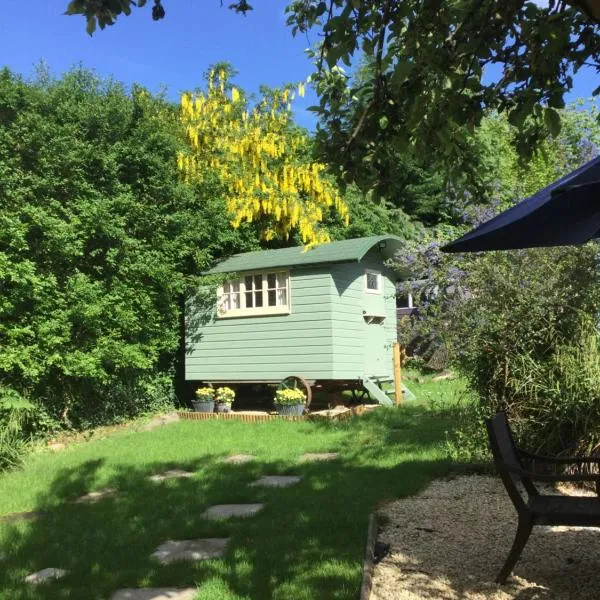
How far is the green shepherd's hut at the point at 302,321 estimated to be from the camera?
40.4 ft

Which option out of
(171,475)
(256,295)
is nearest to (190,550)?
(171,475)

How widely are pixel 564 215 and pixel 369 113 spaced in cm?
167

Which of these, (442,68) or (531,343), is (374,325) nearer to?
(531,343)

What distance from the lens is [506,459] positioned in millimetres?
3887

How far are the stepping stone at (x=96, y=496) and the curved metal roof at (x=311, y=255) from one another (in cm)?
646

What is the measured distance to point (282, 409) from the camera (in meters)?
12.0

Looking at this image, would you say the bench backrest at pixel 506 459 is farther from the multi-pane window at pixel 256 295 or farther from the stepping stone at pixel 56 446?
the multi-pane window at pixel 256 295

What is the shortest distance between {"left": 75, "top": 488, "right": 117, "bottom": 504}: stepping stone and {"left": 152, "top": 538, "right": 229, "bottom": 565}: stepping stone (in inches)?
78.4

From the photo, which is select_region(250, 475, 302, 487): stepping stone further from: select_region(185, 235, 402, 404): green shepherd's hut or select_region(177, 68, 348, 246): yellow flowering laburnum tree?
select_region(177, 68, 348, 246): yellow flowering laburnum tree

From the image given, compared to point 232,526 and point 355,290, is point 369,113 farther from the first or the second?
point 355,290

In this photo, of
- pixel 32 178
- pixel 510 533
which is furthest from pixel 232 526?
pixel 32 178

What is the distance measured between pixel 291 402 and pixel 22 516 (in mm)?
6387

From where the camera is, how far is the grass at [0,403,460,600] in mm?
4008

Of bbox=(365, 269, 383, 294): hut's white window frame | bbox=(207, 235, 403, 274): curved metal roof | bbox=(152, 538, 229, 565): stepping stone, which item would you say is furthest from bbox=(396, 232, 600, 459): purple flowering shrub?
bbox=(365, 269, 383, 294): hut's white window frame
